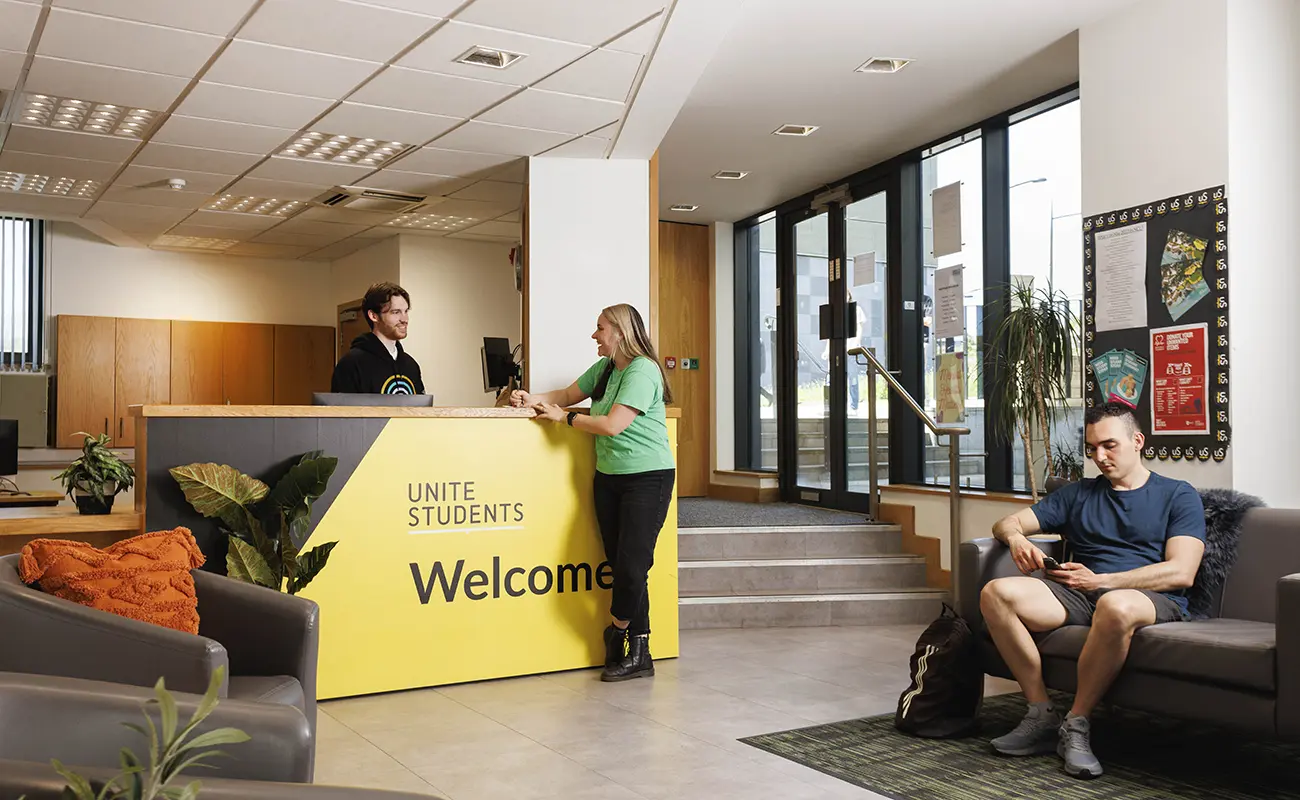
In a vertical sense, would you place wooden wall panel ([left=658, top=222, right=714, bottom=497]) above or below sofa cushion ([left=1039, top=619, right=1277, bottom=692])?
above

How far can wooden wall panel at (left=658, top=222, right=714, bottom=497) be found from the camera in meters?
9.65


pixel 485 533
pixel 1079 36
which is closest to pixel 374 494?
pixel 485 533

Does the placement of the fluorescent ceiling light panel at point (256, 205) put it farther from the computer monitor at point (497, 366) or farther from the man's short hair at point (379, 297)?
the man's short hair at point (379, 297)

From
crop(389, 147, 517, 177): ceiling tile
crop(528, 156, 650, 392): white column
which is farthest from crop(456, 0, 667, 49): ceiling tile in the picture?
crop(389, 147, 517, 177): ceiling tile

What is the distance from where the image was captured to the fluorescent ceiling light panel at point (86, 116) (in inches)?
211

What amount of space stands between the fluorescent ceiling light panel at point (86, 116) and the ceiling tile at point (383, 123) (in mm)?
879

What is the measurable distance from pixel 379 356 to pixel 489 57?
4.79 ft

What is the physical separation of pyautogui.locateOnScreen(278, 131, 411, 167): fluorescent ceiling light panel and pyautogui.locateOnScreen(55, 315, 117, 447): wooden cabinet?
3.80 meters

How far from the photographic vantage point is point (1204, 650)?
10.5 feet

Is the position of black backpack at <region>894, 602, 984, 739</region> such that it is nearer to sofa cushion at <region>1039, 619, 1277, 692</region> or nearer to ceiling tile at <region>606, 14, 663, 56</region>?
sofa cushion at <region>1039, 619, 1277, 692</region>

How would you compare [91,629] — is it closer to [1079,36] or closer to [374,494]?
[374,494]

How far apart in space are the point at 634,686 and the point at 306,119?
3.26m

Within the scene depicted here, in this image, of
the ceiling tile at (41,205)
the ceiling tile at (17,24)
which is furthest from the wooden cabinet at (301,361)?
the ceiling tile at (17,24)

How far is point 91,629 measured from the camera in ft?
7.84
